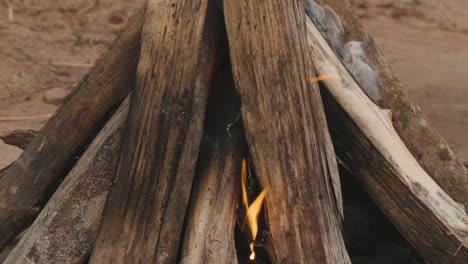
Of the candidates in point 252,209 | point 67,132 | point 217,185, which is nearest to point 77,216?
point 67,132

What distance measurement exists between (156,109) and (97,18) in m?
4.64

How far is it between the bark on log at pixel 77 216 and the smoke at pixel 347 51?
1102 mm

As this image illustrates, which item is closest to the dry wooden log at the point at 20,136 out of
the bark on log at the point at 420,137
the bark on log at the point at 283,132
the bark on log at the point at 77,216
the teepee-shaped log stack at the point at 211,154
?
the teepee-shaped log stack at the point at 211,154

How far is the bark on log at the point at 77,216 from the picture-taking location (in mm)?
2590

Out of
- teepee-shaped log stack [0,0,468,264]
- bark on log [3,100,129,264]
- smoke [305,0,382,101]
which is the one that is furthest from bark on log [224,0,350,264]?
smoke [305,0,382,101]

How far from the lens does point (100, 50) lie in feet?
22.1

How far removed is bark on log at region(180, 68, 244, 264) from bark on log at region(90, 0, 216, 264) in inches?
3.0

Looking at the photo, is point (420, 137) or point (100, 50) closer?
point (420, 137)

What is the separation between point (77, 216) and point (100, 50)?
14.2 ft

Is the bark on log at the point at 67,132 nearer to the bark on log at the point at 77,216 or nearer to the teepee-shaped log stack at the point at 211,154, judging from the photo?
the teepee-shaped log stack at the point at 211,154

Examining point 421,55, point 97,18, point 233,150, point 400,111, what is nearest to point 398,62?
point 421,55

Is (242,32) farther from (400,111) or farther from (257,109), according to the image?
(400,111)

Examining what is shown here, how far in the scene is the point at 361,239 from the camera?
3.27m

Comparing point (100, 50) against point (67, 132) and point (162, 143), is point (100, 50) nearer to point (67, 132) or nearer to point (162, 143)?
point (67, 132)
